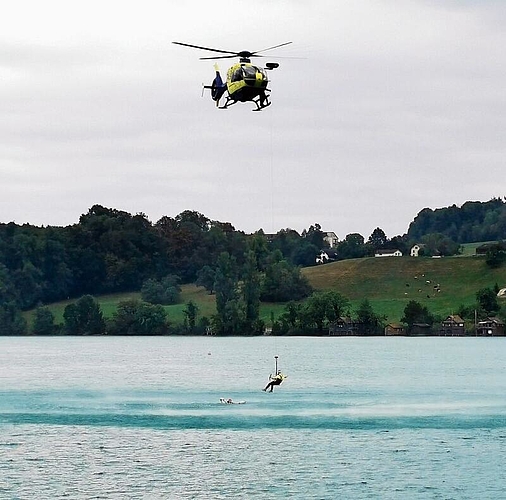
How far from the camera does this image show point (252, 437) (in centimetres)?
7356

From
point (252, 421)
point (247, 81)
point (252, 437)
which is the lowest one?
point (252, 437)

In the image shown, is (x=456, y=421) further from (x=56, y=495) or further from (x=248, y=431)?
(x=56, y=495)

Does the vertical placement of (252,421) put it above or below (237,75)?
below

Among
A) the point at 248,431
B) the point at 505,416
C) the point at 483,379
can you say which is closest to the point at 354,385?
the point at 483,379

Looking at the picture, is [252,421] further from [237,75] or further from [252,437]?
[237,75]

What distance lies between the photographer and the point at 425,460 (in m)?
65.8

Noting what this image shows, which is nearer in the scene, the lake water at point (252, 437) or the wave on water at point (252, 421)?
the lake water at point (252, 437)

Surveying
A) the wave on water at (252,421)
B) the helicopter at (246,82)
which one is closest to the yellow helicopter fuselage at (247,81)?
the helicopter at (246,82)

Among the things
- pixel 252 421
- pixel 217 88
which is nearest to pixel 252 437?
pixel 252 421

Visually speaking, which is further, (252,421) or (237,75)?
(252,421)

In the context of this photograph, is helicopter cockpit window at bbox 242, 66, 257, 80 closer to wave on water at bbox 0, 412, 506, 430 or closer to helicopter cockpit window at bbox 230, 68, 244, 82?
helicopter cockpit window at bbox 230, 68, 244, 82

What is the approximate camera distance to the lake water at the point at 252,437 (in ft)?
194

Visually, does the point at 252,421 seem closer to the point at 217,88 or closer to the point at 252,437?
the point at 252,437

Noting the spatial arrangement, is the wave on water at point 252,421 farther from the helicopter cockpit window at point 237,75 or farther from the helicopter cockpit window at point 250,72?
the helicopter cockpit window at point 250,72
